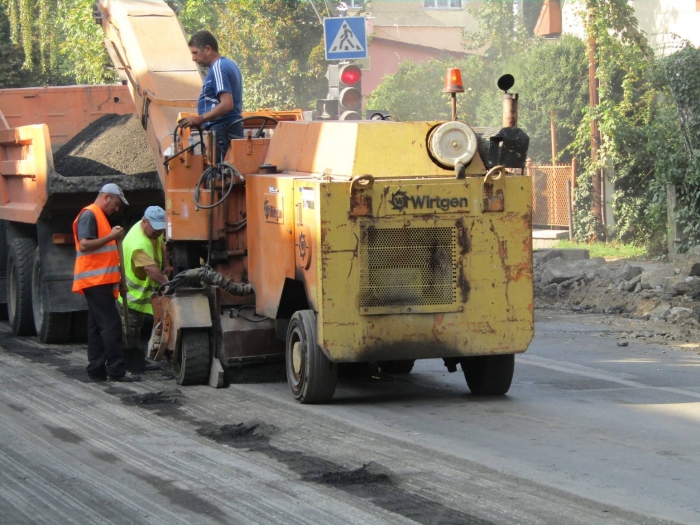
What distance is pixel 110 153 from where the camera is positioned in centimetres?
1077

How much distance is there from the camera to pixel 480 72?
1449 inches

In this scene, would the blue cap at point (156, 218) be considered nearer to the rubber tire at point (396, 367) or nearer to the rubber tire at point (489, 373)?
the rubber tire at point (396, 367)

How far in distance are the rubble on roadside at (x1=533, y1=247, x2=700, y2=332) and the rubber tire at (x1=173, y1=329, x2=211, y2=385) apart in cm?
471

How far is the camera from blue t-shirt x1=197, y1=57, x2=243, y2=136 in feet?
27.4

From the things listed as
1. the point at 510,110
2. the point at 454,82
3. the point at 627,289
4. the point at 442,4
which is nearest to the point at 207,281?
the point at 454,82

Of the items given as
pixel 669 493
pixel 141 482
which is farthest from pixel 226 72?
pixel 669 493

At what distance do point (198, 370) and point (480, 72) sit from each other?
30.2 meters

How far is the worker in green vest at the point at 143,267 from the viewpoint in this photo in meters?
8.93

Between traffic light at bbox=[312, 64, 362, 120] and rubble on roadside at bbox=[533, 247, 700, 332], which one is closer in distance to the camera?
rubble on roadside at bbox=[533, 247, 700, 332]

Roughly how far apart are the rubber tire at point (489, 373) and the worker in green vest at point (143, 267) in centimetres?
267

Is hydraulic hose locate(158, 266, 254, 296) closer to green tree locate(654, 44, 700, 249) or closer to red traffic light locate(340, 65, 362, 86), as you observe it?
red traffic light locate(340, 65, 362, 86)

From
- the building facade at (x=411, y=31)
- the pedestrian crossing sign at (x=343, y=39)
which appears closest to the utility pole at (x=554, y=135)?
the pedestrian crossing sign at (x=343, y=39)

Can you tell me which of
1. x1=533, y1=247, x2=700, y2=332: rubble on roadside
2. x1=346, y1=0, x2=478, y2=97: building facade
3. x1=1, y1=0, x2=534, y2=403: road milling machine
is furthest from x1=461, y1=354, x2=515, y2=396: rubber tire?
x1=346, y1=0, x2=478, y2=97: building facade

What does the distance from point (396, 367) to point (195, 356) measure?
61.7 inches
